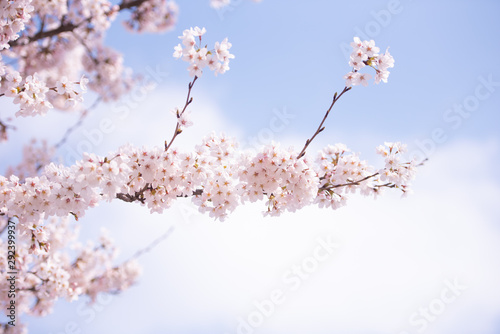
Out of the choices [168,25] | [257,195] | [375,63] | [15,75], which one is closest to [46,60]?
[168,25]

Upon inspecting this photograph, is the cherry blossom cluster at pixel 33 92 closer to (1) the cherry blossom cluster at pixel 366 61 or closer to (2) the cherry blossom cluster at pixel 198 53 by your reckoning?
(2) the cherry blossom cluster at pixel 198 53

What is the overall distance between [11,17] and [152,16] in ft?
20.8

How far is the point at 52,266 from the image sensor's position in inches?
236

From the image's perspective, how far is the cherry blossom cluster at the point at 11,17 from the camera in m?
3.78

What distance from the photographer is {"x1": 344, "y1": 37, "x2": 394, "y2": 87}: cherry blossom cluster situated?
3.66 m

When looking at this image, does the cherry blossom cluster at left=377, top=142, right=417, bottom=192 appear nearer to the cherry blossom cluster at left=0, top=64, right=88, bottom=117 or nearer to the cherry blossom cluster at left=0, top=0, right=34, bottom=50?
the cherry blossom cluster at left=0, top=64, right=88, bottom=117

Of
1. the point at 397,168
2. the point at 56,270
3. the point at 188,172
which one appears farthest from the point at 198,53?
the point at 56,270

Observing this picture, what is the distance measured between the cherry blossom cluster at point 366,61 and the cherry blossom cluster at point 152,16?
24.3ft

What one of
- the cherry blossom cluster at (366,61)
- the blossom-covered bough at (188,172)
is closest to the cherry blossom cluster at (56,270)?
the blossom-covered bough at (188,172)

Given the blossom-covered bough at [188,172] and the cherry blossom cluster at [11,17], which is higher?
the cherry blossom cluster at [11,17]

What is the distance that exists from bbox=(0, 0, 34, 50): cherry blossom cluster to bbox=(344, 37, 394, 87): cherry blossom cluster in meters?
3.67

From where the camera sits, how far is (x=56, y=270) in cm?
599

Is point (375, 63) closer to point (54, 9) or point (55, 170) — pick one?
point (55, 170)

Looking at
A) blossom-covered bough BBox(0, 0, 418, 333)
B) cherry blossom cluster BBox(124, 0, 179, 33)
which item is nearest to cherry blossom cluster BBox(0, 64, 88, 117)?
blossom-covered bough BBox(0, 0, 418, 333)
